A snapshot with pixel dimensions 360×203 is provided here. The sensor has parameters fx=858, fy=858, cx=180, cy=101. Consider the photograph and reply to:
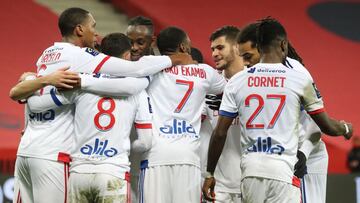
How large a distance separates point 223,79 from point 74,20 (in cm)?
134

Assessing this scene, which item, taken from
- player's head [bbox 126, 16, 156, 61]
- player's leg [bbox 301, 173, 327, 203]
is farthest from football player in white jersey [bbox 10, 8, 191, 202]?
player's leg [bbox 301, 173, 327, 203]

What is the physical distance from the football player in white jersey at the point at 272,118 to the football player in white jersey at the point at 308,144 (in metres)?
0.29

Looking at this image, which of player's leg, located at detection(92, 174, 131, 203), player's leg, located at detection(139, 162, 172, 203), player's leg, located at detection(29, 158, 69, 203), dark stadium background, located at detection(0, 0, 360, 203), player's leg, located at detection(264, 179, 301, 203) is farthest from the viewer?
dark stadium background, located at detection(0, 0, 360, 203)

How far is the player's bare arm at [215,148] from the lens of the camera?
19.7 feet

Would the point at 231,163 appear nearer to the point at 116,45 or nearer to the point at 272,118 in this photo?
the point at 272,118

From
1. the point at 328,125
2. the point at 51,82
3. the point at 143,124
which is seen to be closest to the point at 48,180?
the point at 51,82

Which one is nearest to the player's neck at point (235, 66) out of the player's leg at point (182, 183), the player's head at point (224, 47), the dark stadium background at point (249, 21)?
the player's head at point (224, 47)

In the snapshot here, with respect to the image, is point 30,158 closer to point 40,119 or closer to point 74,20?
point 40,119

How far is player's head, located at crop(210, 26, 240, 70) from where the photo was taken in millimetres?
7117

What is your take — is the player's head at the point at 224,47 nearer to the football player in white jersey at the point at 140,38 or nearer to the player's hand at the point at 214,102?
the player's hand at the point at 214,102

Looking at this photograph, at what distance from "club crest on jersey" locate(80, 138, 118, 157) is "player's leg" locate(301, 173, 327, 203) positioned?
5.32 ft

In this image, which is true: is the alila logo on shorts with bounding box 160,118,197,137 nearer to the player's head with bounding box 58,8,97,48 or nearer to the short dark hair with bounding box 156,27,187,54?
the short dark hair with bounding box 156,27,187,54

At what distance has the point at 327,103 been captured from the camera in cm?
1459

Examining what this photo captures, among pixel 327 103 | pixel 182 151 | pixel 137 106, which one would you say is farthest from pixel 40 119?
pixel 327 103
